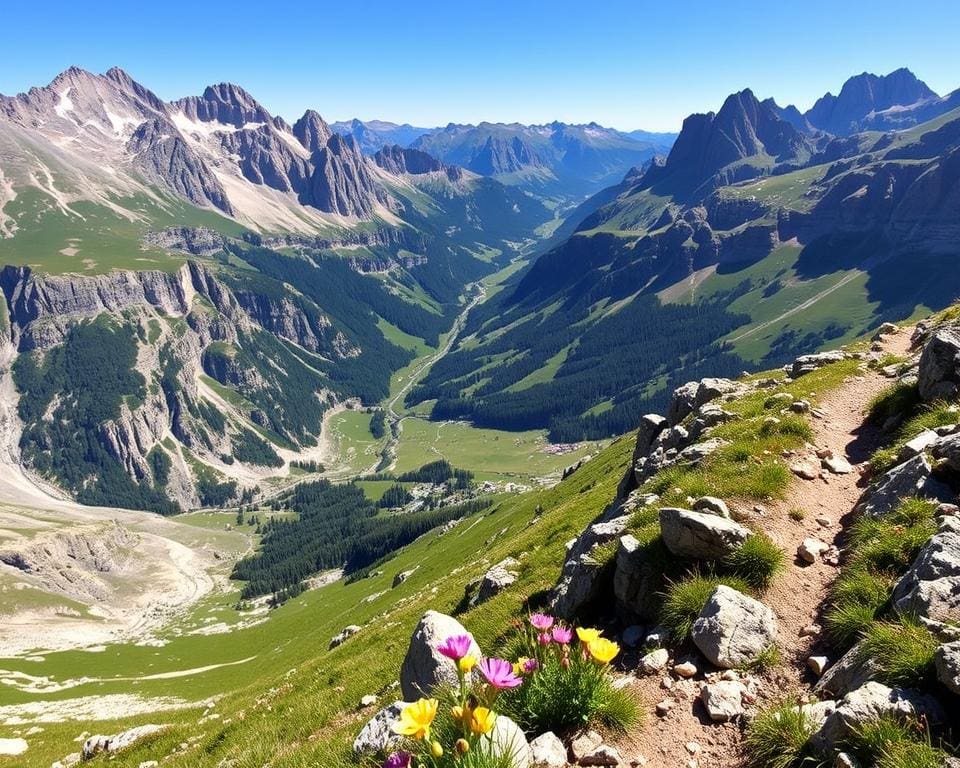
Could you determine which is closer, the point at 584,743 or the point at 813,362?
the point at 584,743

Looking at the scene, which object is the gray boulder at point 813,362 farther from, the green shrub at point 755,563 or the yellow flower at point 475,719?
the yellow flower at point 475,719

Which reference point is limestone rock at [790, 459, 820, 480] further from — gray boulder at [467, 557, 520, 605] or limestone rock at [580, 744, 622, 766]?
gray boulder at [467, 557, 520, 605]

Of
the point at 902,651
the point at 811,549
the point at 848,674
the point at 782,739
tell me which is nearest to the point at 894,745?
the point at 782,739

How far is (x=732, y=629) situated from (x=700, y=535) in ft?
7.72

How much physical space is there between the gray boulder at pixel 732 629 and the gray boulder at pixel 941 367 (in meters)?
15.1

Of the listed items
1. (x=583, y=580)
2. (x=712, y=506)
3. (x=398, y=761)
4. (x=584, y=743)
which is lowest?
(x=583, y=580)

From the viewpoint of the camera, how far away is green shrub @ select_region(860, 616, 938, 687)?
323 inches

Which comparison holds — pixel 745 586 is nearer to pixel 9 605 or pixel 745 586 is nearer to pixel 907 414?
pixel 907 414

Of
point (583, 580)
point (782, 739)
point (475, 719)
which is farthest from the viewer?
point (583, 580)

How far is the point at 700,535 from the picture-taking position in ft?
42.8

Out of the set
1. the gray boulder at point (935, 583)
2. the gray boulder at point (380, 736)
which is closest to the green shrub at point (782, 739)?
the gray boulder at point (935, 583)

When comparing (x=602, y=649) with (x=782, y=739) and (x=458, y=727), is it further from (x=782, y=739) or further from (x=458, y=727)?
(x=782, y=739)

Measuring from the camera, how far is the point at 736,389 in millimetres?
36906

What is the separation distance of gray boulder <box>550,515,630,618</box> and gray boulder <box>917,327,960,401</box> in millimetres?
13978
